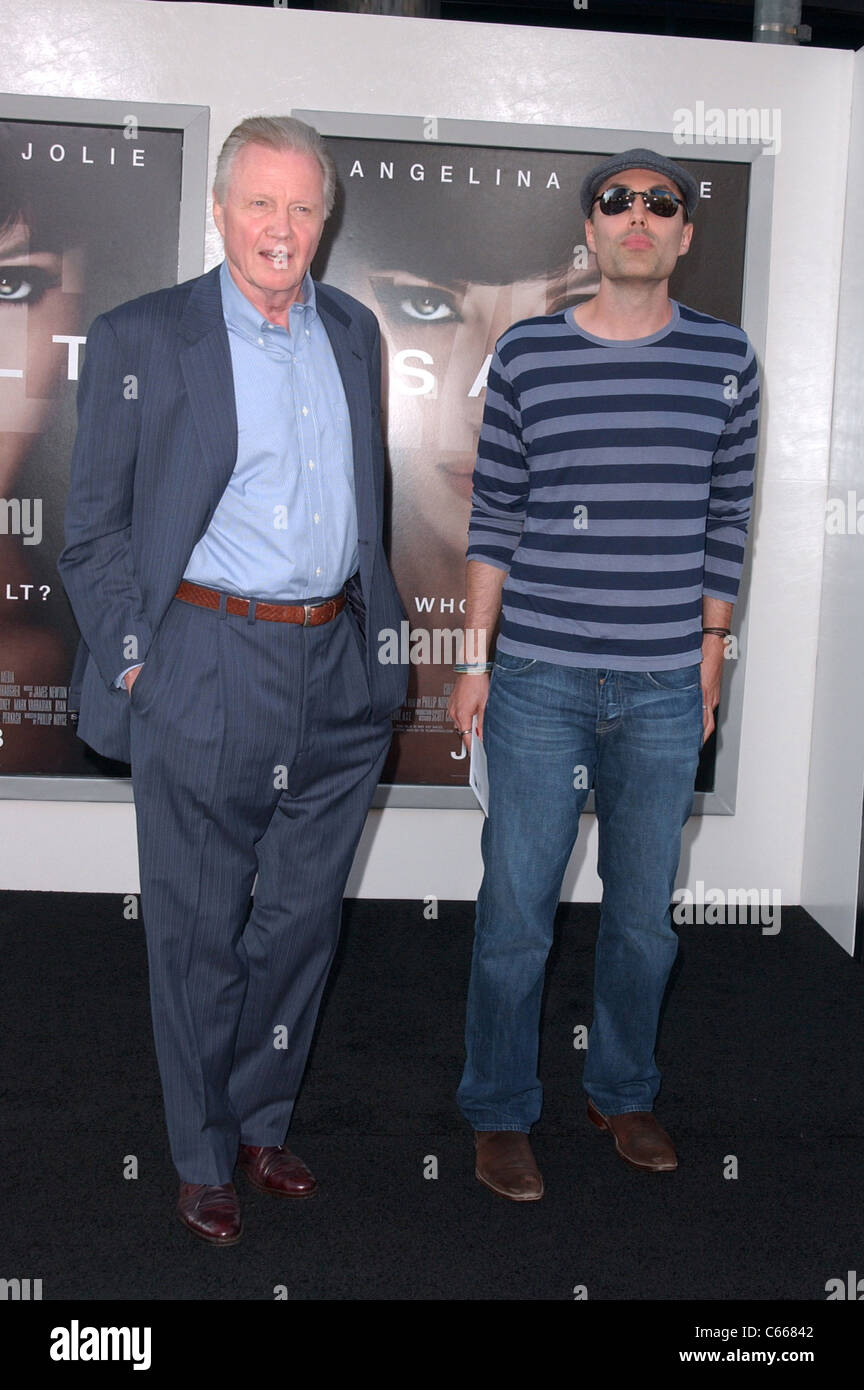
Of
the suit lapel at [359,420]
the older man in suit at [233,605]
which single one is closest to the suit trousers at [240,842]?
the older man in suit at [233,605]

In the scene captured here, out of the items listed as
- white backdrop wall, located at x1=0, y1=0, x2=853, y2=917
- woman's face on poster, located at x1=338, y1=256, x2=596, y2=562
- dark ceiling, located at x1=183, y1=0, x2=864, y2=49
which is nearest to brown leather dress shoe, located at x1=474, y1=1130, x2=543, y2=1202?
white backdrop wall, located at x1=0, y1=0, x2=853, y2=917

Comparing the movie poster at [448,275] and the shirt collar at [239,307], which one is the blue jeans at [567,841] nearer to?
the shirt collar at [239,307]

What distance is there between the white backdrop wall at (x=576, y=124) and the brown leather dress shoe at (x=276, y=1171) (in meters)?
1.70

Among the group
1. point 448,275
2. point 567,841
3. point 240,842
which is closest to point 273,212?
point 240,842

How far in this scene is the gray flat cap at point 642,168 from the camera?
2.14m

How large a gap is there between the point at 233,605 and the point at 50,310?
83.2 inches

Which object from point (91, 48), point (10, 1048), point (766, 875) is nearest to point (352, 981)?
point (10, 1048)

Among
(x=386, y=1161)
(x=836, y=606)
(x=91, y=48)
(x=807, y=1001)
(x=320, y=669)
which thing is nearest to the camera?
(x=320, y=669)

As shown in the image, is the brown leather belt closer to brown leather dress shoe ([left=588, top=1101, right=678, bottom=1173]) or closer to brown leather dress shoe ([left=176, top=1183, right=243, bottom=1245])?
brown leather dress shoe ([left=176, top=1183, right=243, bottom=1245])

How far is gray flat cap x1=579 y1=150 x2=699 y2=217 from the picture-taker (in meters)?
2.14

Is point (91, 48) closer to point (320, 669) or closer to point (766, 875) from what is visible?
point (320, 669)

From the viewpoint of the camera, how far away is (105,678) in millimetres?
2084

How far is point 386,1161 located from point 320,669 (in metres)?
1.01

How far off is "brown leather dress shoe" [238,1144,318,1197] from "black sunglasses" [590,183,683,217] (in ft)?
5.76
